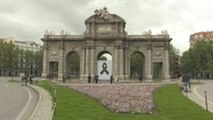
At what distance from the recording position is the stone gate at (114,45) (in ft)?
290

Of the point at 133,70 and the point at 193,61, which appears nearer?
the point at 193,61

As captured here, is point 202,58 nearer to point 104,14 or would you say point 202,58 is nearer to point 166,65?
point 166,65

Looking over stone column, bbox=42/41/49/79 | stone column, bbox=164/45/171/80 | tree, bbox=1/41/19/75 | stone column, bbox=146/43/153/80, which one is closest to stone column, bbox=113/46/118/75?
stone column, bbox=146/43/153/80

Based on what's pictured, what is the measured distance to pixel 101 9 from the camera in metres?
88.3

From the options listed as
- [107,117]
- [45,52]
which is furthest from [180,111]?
[45,52]

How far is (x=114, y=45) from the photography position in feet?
290

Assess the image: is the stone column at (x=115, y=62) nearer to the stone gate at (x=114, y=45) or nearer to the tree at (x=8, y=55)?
the stone gate at (x=114, y=45)

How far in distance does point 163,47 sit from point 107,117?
235 ft

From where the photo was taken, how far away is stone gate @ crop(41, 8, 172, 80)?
88.2m

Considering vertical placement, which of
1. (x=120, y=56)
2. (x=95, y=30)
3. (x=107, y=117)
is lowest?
(x=107, y=117)

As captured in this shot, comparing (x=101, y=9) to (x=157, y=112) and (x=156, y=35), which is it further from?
(x=157, y=112)

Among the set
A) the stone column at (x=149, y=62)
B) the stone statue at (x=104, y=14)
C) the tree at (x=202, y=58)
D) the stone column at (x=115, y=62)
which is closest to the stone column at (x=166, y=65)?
the stone column at (x=149, y=62)

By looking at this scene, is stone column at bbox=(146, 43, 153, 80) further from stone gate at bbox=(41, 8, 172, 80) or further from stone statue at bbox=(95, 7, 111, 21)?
stone statue at bbox=(95, 7, 111, 21)

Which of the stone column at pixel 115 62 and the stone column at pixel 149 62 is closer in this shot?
the stone column at pixel 115 62
